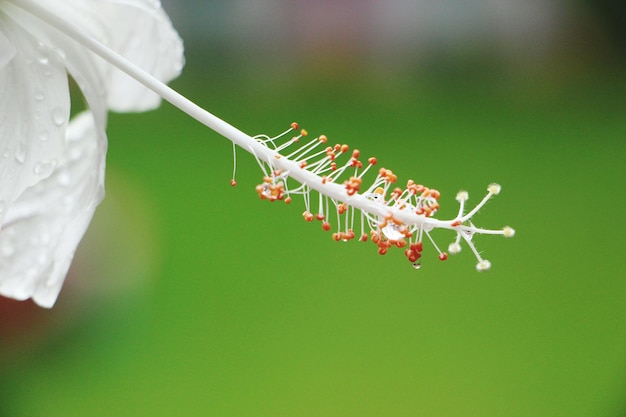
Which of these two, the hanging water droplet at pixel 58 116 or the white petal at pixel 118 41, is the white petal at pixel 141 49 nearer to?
the white petal at pixel 118 41

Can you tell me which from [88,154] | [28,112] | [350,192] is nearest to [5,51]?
[28,112]

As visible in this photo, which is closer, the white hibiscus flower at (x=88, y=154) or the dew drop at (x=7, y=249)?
the white hibiscus flower at (x=88, y=154)

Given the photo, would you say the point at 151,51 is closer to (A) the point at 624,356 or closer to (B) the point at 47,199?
(B) the point at 47,199

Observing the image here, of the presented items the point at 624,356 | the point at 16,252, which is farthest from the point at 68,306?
the point at 624,356

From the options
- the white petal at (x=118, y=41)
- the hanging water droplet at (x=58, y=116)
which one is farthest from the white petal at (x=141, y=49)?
the hanging water droplet at (x=58, y=116)

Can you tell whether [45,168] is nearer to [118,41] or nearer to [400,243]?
[118,41]

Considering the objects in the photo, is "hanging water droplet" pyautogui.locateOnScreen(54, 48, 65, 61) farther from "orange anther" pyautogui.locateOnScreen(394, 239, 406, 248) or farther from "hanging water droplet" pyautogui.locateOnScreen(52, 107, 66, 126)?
"orange anther" pyautogui.locateOnScreen(394, 239, 406, 248)

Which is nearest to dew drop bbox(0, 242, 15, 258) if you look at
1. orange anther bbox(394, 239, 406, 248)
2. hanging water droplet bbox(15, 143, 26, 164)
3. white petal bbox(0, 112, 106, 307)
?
white petal bbox(0, 112, 106, 307)
